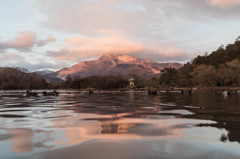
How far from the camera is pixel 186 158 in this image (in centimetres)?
526

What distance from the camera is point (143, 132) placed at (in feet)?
27.3

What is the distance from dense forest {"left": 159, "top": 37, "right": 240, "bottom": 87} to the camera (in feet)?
317

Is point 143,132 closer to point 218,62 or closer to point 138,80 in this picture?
point 218,62

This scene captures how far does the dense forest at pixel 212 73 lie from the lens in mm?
96625

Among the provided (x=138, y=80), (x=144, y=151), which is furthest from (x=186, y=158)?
(x=138, y=80)

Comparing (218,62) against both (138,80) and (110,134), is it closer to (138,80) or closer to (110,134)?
(138,80)

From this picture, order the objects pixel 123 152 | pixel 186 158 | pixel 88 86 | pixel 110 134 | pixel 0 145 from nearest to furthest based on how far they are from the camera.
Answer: pixel 186 158 → pixel 123 152 → pixel 0 145 → pixel 110 134 → pixel 88 86

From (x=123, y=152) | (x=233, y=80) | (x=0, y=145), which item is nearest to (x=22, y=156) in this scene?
(x=0, y=145)

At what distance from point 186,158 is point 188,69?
128983 millimetres

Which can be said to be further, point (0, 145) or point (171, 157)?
point (0, 145)

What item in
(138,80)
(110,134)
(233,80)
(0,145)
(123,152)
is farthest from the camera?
(138,80)

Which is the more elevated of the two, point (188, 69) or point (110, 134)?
point (188, 69)

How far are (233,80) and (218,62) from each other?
2966cm

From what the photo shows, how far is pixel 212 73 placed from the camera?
98688 mm
